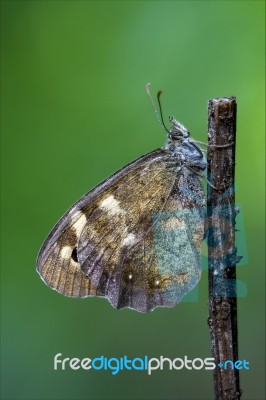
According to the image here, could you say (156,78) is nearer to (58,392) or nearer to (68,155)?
(68,155)

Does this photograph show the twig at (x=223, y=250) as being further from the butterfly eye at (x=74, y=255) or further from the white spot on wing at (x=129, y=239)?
the butterfly eye at (x=74, y=255)

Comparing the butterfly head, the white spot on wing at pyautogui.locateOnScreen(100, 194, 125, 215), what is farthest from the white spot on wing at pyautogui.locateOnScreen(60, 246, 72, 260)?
the butterfly head

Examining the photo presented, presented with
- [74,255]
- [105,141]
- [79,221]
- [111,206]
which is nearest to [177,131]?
[111,206]

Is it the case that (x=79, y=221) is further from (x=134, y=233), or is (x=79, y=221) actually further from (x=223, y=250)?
(x=223, y=250)

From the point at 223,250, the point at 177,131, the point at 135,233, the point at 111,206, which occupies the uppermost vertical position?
the point at 177,131

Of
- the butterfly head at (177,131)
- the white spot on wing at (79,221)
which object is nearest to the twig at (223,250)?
the butterfly head at (177,131)

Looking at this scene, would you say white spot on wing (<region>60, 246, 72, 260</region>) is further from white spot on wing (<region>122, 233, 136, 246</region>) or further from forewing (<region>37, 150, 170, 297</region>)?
white spot on wing (<region>122, 233, 136, 246</region>)

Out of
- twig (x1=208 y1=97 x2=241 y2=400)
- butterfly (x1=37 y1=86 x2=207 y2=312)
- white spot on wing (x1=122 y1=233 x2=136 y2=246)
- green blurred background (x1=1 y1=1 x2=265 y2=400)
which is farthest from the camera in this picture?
green blurred background (x1=1 y1=1 x2=265 y2=400)

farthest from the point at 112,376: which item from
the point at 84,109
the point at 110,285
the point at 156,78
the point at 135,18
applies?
the point at 135,18
